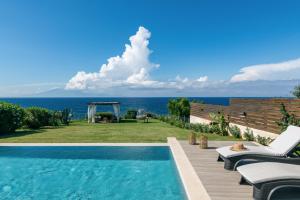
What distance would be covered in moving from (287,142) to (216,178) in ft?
7.84

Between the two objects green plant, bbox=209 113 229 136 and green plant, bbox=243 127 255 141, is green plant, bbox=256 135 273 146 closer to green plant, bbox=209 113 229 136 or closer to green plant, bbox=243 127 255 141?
green plant, bbox=243 127 255 141

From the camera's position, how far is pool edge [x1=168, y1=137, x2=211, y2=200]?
18.9 feet

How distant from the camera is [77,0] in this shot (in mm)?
20297

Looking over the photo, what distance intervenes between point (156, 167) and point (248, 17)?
1846cm

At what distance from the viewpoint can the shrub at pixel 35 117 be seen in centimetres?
1930

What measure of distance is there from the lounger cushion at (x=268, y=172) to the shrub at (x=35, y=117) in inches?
664

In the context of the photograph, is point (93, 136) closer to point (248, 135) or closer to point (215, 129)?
point (215, 129)

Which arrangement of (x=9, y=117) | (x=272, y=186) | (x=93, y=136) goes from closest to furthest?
(x=272, y=186) < (x=93, y=136) < (x=9, y=117)

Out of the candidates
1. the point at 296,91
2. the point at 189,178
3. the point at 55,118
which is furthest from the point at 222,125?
the point at 55,118

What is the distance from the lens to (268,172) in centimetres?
548

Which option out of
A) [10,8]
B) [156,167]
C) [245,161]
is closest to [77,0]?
[10,8]

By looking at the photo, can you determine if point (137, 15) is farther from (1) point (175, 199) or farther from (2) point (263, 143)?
(1) point (175, 199)

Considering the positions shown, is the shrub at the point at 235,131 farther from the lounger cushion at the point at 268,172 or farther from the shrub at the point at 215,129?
the lounger cushion at the point at 268,172

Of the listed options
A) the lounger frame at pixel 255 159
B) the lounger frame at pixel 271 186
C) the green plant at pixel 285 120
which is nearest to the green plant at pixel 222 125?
the green plant at pixel 285 120
